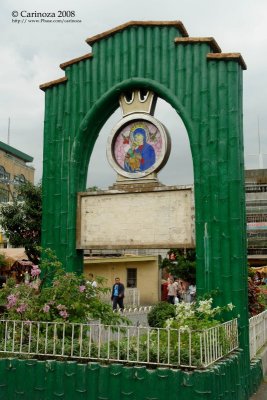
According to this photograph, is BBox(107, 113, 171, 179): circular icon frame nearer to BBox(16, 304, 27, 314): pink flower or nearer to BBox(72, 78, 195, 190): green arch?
BBox(72, 78, 195, 190): green arch

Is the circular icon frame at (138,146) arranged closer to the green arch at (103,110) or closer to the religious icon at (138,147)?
the religious icon at (138,147)

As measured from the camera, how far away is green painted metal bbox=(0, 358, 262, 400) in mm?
5672

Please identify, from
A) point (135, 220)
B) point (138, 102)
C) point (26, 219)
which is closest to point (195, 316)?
point (135, 220)

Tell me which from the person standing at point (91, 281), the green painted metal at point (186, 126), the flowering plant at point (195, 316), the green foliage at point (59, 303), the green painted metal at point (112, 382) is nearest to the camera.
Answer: the green painted metal at point (112, 382)

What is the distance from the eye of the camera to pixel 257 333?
1011cm

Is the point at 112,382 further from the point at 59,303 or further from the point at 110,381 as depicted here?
the point at 59,303

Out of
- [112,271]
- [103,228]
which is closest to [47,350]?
[103,228]

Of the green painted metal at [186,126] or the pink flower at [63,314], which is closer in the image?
the pink flower at [63,314]

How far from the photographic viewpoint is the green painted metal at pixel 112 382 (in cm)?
567

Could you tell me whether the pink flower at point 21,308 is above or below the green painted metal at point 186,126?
below

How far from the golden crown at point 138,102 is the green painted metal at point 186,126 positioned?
0.16 metres

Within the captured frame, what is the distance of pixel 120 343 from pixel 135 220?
3.04 metres

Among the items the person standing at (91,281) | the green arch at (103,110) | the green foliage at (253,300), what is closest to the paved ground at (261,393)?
the person standing at (91,281)

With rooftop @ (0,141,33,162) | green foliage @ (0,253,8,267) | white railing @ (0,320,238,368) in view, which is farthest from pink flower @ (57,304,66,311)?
rooftop @ (0,141,33,162)
